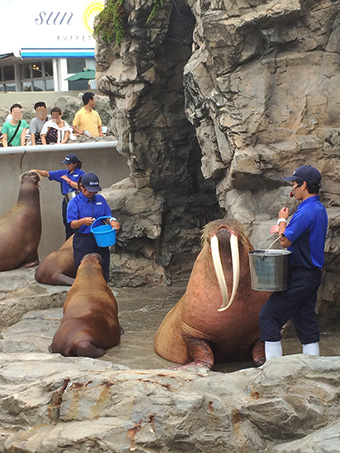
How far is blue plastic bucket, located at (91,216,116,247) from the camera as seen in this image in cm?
705

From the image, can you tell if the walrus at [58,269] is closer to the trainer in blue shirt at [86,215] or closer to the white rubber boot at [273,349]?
the trainer in blue shirt at [86,215]

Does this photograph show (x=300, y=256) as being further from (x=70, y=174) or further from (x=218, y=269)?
(x=70, y=174)

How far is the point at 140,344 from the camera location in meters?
6.31

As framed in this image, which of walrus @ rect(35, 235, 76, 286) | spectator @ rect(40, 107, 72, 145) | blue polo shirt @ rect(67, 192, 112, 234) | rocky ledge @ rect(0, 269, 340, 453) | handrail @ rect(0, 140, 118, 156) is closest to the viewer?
rocky ledge @ rect(0, 269, 340, 453)

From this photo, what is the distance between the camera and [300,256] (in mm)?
4918

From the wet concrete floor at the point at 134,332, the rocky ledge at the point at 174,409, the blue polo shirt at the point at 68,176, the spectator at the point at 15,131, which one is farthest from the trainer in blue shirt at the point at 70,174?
the rocky ledge at the point at 174,409

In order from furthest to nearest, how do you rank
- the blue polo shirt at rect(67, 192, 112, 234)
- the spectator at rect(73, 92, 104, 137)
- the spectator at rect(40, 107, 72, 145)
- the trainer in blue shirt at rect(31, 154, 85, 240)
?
the spectator at rect(73, 92, 104, 137) → the spectator at rect(40, 107, 72, 145) → the trainer in blue shirt at rect(31, 154, 85, 240) → the blue polo shirt at rect(67, 192, 112, 234)

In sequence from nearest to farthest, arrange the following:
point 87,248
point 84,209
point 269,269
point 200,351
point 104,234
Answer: point 269,269 → point 200,351 → point 104,234 → point 84,209 → point 87,248

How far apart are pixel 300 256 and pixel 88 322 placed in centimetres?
199

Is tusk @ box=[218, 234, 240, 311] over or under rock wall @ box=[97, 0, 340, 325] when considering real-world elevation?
under

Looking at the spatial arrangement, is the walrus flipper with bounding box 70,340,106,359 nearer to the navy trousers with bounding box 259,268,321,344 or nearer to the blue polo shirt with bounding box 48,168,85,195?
the navy trousers with bounding box 259,268,321,344

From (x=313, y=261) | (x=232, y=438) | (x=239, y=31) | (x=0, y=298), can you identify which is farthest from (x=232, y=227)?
(x=0, y=298)

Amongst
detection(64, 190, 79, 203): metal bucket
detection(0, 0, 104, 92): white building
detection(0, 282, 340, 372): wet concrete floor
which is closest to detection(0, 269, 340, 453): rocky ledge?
detection(0, 282, 340, 372): wet concrete floor

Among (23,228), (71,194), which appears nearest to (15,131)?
(23,228)
